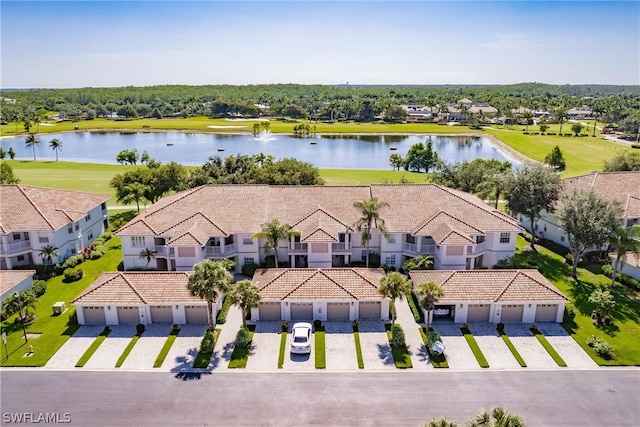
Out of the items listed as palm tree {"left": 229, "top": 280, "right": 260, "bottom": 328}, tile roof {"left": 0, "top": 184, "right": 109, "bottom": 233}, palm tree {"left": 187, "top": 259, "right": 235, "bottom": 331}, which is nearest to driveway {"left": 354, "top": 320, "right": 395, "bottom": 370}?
palm tree {"left": 229, "top": 280, "right": 260, "bottom": 328}

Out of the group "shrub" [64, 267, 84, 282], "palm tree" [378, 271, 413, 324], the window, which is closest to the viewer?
"palm tree" [378, 271, 413, 324]

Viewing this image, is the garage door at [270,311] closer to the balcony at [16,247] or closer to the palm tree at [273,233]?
the palm tree at [273,233]

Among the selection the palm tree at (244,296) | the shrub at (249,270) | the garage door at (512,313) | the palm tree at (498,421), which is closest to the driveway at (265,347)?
the palm tree at (244,296)

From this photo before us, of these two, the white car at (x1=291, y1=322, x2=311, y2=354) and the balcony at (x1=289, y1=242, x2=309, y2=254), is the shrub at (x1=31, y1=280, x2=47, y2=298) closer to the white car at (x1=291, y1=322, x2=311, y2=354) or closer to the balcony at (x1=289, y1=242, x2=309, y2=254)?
the balcony at (x1=289, y1=242, x2=309, y2=254)

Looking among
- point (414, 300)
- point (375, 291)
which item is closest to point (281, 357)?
point (375, 291)

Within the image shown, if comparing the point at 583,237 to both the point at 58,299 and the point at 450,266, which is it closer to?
the point at 450,266

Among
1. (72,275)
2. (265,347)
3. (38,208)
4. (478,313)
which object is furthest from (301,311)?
(38,208)
